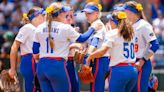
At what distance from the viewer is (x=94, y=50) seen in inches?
424

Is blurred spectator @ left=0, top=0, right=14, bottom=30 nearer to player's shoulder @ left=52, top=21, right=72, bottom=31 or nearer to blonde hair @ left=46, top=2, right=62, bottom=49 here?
blonde hair @ left=46, top=2, right=62, bottom=49

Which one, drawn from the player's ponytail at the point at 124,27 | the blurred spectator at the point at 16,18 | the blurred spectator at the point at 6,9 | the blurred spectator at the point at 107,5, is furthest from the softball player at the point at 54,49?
the blurred spectator at the point at 6,9

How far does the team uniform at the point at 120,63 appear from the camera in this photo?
9867 millimetres

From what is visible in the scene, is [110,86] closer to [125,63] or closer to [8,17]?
[125,63]

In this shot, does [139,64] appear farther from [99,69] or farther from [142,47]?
[99,69]

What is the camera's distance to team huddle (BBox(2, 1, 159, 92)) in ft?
32.6

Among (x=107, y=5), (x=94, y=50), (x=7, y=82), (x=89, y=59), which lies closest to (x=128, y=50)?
(x=89, y=59)

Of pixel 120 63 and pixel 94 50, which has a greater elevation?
pixel 94 50

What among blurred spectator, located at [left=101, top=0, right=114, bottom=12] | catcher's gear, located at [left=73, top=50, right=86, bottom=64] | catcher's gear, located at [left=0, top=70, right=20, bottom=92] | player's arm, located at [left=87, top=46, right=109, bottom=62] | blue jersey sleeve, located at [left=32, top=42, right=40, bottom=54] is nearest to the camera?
player's arm, located at [left=87, top=46, right=109, bottom=62]

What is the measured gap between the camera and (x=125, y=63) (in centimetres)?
996

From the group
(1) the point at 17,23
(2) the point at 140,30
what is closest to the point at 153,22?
(1) the point at 17,23

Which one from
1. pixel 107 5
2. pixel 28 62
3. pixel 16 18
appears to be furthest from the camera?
pixel 107 5

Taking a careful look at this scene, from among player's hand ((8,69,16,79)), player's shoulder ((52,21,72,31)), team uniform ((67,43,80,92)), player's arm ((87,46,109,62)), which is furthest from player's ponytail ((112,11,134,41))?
player's hand ((8,69,16,79))

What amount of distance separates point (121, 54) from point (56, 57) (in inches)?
39.5
